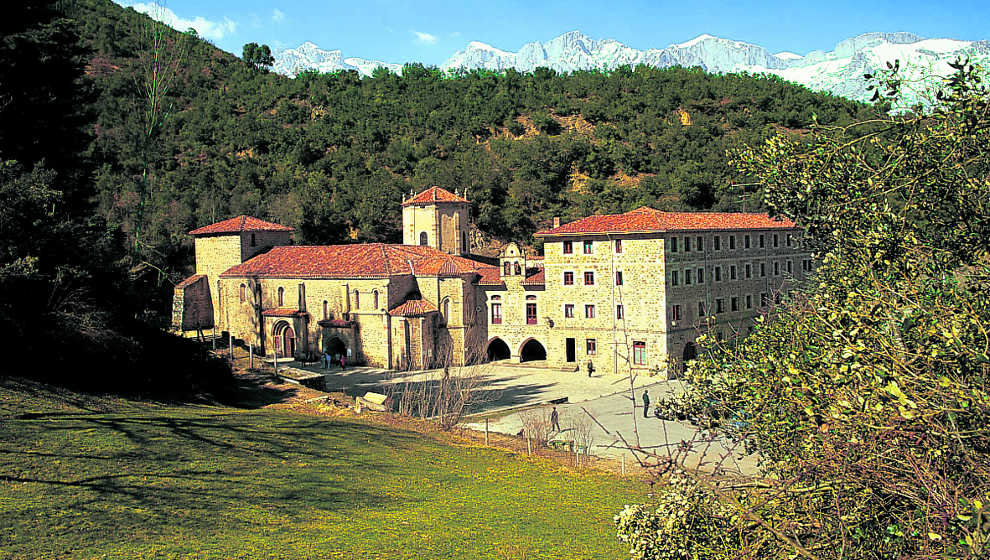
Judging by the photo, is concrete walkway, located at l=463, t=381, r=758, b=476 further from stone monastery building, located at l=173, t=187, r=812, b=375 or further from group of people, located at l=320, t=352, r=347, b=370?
group of people, located at l=320, t=352, r=347, b=370

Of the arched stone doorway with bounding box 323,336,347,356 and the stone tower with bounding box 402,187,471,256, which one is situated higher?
the stone tower with bounding box 402,187,471,256

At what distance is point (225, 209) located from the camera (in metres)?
73.7

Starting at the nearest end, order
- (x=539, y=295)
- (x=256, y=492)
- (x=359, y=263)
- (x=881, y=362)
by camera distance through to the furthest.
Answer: (x=881, y=362)
(x=256, y=492)
(x=539, y=295)
(x=359, y=263)

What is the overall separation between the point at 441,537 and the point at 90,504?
5509 millimetres

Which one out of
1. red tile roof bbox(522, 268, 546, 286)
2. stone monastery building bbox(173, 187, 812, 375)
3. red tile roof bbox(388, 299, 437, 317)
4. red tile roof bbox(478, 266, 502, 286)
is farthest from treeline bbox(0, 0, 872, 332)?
Answer: red tile roof bbox(522, 268, 546, 286)

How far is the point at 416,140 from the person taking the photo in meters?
89.3

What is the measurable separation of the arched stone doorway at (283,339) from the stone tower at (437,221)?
30.9 ft

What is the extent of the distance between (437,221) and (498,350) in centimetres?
953

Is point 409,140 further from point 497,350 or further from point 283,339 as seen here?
point 497,350

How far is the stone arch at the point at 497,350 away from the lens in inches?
1769

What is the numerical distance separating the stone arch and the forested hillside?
24.7m

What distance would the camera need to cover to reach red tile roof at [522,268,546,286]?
42688 millimetres

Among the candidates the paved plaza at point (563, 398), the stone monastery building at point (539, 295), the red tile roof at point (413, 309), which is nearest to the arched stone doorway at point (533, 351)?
the stone monastery building at point (539, 295)

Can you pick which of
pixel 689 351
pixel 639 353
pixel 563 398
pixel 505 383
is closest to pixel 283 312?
pixel 505 383
